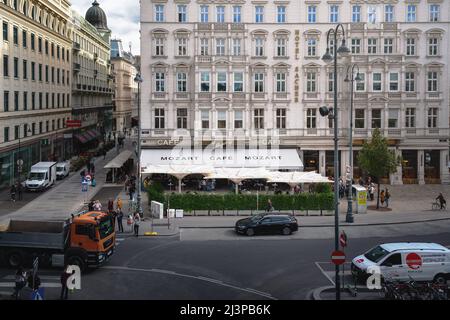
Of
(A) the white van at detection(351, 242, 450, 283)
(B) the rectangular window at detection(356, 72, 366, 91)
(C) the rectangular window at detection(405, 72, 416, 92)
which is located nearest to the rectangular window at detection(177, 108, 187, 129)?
(B) the rectangular window at detection(356, 72, 366, 91)

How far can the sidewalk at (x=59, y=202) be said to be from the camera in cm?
3722

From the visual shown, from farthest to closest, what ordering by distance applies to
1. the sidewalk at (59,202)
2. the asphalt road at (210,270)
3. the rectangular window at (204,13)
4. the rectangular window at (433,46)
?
the rectangular window at (433,46) < the rectangular window at (204,13) < the sidewalk at (59,202) < the asphalt road at (210,270)

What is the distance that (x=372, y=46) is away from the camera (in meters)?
54.0

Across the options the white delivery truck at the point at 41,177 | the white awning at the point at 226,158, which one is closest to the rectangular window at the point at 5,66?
the white delivery truck at the point at 41,177

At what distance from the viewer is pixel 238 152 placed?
52.0m

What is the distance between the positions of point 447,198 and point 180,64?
26.9 metres

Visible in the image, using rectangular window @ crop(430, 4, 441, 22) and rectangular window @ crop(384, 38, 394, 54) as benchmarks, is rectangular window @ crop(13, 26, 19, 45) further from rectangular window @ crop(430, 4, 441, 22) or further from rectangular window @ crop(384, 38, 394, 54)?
rectangular window @ crop(430, 4, 441, 22)

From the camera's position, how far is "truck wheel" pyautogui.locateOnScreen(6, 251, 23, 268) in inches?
926

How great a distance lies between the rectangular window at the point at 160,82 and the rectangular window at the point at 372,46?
786 inches

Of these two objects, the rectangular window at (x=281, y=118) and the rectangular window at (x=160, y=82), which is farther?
the rectangular window at (x=281, y=118)

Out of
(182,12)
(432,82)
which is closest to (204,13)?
(182,12)

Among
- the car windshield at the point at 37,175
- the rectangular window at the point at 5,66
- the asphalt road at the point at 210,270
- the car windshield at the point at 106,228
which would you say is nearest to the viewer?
the asphalt road at the point at 210,270

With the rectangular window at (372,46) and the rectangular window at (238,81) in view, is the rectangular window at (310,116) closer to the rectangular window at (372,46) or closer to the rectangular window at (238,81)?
the rectangular window at (238,81)

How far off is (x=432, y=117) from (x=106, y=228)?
3972 cm
